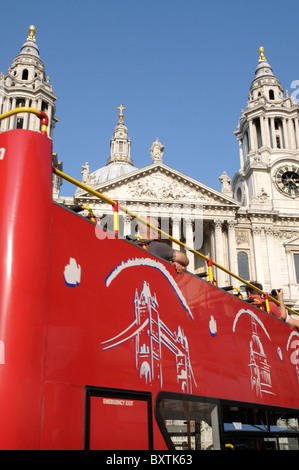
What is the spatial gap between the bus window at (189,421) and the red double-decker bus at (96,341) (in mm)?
16

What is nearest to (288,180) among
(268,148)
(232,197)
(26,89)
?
(268,148)

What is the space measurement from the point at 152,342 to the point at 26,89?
42627 millimetres

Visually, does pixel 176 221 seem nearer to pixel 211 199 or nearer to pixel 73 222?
pixel 211 199

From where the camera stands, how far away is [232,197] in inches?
1526

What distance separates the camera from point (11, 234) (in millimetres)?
3385

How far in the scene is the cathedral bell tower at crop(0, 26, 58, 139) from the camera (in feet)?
139

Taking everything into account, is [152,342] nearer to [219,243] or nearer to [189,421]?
[189,421]

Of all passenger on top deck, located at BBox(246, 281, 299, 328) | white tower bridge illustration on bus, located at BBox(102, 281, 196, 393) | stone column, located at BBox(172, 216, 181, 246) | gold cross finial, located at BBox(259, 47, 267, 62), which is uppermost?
gold cross finial, located at BBox(259, 47, 267, 62)

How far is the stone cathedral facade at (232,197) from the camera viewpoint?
36.5 metres

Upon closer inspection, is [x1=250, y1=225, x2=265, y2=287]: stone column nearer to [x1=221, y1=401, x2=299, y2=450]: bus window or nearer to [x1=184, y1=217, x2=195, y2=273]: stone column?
[x1=184, y1=217, x2=195, y2=273]: stone column

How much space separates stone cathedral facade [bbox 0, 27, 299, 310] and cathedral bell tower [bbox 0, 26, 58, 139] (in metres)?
0.09

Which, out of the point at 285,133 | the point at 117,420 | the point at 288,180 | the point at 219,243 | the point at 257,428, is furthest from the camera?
the point at 285,133

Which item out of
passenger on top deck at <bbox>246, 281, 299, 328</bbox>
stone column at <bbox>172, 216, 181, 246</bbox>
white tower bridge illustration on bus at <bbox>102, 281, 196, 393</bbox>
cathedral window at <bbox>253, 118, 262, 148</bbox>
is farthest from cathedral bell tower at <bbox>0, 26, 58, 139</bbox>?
white tower bridge illustration on bus at <bbox>102, 281, 196, 393</bbox>

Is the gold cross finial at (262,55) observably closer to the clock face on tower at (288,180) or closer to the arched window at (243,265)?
the clock face on tower at (288,180)
